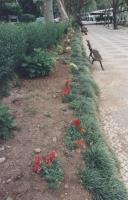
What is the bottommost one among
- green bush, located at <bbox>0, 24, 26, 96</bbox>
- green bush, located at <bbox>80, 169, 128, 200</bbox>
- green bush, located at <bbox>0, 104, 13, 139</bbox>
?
green bush, located at <bbox>80, 169, 128, 200</bbox>

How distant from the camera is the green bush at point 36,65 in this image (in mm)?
9398

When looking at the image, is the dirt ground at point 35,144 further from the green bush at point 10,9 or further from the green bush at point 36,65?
the green bush at point 10,9

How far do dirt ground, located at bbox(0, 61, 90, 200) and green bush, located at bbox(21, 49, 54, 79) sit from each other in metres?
0.41

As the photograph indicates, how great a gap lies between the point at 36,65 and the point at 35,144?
12.9 ft

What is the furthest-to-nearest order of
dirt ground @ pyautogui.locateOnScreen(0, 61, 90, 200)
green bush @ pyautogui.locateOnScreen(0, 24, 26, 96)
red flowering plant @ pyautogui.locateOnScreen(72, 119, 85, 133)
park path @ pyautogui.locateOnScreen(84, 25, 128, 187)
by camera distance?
green bush @ pyautogui.locateOnScreen(0, 24, 26, 96), park path @ pyautogui.locateOnScreen(84, 25, 128, 187), red flowering plant @ pyautogui.locateOnScreen(72, 119, 85, 133), dirt ground @ pyautogui.locateOnScreen(0, 61, 90, 200)

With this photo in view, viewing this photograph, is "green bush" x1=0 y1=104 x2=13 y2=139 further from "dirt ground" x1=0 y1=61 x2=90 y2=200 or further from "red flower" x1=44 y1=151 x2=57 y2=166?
"red flower" x1=44 y1=151 x2=57 y2=166

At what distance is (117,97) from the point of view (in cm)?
1020

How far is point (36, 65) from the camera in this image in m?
9.52

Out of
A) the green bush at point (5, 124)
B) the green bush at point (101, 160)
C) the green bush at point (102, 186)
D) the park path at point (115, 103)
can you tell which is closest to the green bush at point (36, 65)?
the park path at point (115, 103)

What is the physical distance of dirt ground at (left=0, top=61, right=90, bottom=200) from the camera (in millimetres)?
4785

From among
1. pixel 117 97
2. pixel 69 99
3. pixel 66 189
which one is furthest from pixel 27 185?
pixel 117 97

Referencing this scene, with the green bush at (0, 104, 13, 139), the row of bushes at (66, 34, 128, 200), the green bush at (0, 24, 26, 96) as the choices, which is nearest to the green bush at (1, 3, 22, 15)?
the green bush at (0, 24, 26, 96)

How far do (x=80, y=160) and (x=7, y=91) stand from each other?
2.99 m

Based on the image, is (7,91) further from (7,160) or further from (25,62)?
(7,160)
